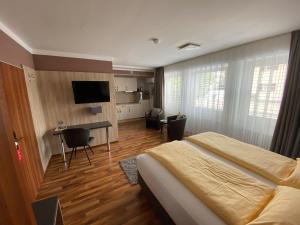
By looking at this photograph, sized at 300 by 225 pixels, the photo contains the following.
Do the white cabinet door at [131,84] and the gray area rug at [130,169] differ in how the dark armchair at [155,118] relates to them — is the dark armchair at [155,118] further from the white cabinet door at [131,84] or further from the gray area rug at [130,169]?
the gray area rug at [130,169]

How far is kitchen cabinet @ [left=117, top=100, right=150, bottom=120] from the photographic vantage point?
6.04 m

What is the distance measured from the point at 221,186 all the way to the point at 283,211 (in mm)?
423

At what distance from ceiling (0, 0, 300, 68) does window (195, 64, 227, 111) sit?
2.81 ft

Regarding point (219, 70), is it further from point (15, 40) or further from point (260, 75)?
point (15, 40)

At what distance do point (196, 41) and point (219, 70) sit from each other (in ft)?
3.79

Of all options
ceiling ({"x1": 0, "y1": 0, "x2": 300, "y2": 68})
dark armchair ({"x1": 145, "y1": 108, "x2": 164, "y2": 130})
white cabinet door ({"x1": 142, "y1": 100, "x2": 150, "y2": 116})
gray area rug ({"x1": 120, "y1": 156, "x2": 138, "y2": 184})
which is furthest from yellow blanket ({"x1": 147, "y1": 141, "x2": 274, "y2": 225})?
white cabinet door ({"x1": 142, "y1": 100, "x2": 150, "y2": 116})

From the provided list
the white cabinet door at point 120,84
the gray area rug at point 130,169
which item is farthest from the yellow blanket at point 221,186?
the white cabinet door at point 120,84

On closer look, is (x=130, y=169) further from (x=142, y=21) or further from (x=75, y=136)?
(x=142, y=21)

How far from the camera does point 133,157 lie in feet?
10.2

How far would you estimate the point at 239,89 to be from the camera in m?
3.02

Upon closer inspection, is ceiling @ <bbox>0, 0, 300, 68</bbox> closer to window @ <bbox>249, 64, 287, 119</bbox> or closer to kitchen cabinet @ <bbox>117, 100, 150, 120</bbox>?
window @ <bbox>249, 64, 287, 119</bbox>

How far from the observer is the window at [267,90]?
2.45 metres

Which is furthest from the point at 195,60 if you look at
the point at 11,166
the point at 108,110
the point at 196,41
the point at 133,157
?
the point at 11,166

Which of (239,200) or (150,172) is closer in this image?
(239,200)
